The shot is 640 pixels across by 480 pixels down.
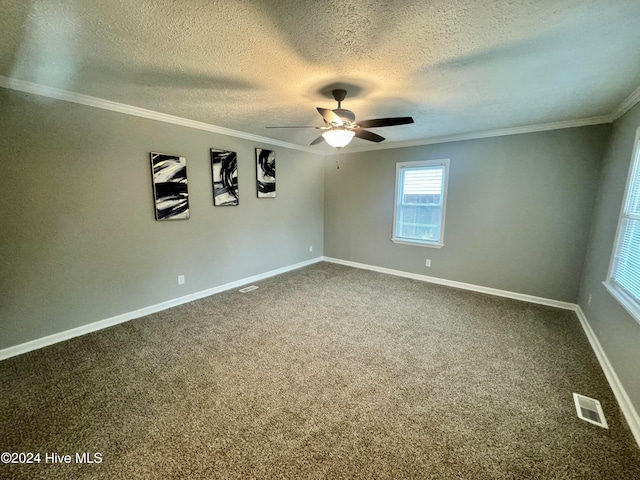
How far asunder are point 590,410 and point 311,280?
138 inches

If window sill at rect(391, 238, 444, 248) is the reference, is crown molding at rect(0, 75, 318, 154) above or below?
above

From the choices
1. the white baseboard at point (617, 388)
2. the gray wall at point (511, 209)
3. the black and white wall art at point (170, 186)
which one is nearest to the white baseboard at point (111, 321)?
the black and white wall art at point (170, 186)

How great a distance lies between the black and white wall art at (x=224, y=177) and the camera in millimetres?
3797

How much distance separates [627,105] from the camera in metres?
2.58

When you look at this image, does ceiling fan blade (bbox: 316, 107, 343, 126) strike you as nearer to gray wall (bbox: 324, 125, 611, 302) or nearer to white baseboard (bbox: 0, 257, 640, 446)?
gray wall (bbox: 324, 125, 611, 302)

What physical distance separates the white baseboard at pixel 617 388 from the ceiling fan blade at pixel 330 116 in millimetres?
2959

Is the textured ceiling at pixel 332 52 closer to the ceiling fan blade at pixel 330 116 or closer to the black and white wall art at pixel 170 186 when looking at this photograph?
the ceiling fan blade at pixel 330 116

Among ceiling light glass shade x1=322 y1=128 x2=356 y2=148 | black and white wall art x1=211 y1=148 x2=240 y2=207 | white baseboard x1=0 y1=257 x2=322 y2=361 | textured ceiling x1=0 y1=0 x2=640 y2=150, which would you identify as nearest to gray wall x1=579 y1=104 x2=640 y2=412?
textured ceiling x1=0 y1=0 x2=640 y2=150

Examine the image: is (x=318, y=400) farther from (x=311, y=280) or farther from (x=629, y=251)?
(x=629, y=251)

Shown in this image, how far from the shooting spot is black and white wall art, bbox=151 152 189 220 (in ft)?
10.5

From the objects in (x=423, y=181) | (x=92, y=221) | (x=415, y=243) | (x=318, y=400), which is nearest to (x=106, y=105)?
(x=92, y=221)

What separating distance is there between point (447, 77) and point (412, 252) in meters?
3.07

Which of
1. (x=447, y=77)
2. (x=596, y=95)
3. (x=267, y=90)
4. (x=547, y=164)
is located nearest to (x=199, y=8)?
(x=267, y=90)

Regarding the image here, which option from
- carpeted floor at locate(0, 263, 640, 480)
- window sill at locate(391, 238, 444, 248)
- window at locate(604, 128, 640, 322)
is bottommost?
carpeted floor at locate(0, 263, 640, 480)
